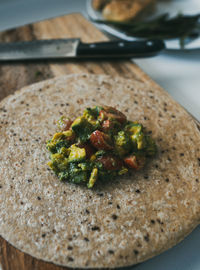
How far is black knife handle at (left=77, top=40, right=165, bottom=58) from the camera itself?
3238 millimetres

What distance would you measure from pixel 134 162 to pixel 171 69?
6.05 ft

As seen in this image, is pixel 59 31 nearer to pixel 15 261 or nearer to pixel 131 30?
pixel 131 30

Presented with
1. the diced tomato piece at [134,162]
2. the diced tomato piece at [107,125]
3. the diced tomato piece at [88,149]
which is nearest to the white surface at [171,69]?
the diced tomato piece at [134,162]

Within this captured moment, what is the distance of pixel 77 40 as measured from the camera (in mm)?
3428

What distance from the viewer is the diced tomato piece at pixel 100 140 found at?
2.12m

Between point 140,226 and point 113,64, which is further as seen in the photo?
point 113,64

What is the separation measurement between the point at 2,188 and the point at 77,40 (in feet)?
6.50

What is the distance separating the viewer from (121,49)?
332 centimetres

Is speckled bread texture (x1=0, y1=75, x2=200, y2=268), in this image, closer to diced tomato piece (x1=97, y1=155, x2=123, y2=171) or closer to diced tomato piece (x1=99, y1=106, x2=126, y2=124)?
diced tomato piece (x1=97, y1=155, x2=123, y2=171)

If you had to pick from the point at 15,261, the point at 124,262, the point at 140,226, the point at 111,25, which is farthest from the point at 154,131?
the point at 111,25

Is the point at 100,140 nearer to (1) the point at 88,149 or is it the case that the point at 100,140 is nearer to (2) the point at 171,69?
(1) the point at 88,149

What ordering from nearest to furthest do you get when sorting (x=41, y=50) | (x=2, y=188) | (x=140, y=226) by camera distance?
(x=140, y=226)
(x=2, y=188)
(x=41, y=50)

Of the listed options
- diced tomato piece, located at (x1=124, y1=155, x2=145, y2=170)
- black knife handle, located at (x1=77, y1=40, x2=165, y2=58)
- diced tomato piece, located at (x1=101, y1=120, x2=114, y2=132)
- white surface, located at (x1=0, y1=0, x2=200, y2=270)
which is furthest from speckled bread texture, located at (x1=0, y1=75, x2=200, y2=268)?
black knife handle, located at (x1=77, y1=40, x2=165, y2=58)

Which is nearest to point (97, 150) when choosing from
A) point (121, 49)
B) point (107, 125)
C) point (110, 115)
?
point (107, 125)
